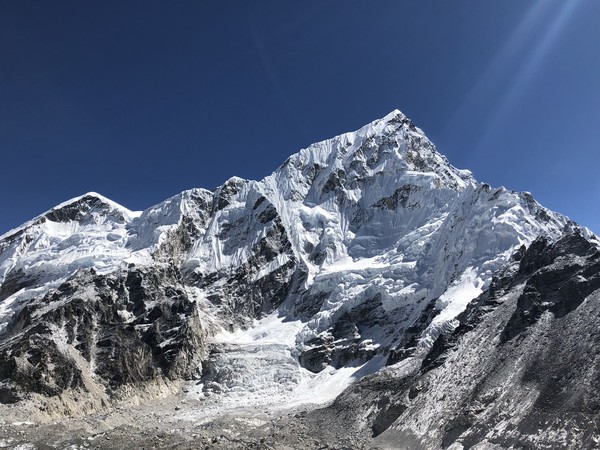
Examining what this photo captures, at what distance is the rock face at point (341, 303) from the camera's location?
66688 millimetres

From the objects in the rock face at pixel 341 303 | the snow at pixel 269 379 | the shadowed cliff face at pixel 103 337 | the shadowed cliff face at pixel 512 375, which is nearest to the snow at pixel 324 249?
the snow at pixel 269 379

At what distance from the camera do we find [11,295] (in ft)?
515

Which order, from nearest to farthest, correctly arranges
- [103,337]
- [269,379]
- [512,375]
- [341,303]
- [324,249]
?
1. [512,375]
2. [103,337]
3. [269,379]
4. [341,303]
5. [324,249]

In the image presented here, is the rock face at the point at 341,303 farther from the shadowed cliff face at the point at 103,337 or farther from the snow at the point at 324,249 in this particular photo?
the snow at the point at 324,249

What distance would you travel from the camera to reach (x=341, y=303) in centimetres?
13375

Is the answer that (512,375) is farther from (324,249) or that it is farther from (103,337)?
(324,249)

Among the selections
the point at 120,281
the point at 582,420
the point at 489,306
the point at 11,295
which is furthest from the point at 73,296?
the point at 582,420

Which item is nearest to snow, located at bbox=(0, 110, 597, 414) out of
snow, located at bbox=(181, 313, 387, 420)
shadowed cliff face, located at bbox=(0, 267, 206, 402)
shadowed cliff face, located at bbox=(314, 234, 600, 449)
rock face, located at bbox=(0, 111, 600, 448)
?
snow, located at bbox=(181, 313, 387, 420)

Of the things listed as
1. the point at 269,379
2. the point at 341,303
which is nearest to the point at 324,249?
the point at 341,303

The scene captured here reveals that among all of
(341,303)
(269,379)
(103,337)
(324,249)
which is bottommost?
(269,379)

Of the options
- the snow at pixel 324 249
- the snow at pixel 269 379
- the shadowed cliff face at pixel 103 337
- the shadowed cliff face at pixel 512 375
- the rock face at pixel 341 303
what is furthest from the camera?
the snow at pixel 324 249

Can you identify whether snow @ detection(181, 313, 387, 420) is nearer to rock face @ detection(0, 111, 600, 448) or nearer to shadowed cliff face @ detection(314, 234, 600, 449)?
rock face @ detection(0, 111, 600, 448)

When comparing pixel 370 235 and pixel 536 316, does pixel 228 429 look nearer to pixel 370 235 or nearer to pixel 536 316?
pixel 536 316

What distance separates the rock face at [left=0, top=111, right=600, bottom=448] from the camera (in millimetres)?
66688
